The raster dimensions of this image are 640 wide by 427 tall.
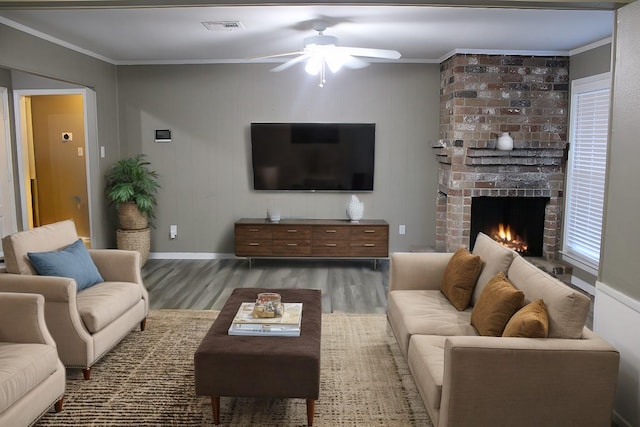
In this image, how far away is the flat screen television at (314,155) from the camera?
6.46 metres

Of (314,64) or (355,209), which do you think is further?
(355,209)

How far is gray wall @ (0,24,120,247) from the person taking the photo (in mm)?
4516

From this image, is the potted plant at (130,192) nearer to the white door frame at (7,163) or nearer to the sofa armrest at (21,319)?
the white door frame at (7,163)

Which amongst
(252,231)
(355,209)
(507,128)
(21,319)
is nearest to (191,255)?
(252,231)

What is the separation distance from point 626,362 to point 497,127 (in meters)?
3.55

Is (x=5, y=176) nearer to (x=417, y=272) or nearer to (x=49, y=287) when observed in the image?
(x=49, y=287)

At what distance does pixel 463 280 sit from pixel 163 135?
4550 mm

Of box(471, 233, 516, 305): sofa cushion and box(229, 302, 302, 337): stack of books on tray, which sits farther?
box(471, 233, 516, 305): sofa cushion

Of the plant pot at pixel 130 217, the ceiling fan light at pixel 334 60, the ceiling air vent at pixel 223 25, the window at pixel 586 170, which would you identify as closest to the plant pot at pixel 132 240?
the plant pot at pixel 130 217

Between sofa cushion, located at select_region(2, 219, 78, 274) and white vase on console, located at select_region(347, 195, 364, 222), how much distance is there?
3.26 metres

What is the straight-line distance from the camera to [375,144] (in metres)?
6.54

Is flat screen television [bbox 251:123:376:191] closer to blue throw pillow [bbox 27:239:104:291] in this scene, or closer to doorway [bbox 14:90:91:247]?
doorway [bbox 14:90:91:247]

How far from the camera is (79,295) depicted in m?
3.58

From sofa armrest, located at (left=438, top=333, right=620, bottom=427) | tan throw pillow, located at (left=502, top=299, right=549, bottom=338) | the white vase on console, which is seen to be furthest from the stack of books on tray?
the white vase on console
